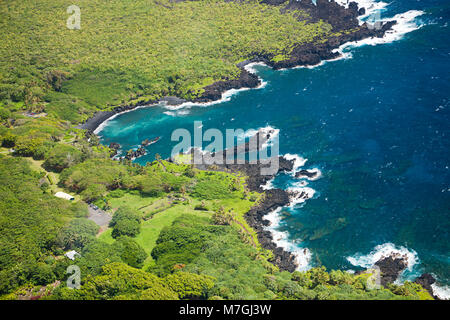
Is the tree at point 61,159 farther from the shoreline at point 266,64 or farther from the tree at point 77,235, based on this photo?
the tree at point 77,235

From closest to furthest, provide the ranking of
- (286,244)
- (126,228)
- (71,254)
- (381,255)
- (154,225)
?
1. (71,254)
2. (381,255)
3. (126,228)
4. (286,244)
5. (154,225)

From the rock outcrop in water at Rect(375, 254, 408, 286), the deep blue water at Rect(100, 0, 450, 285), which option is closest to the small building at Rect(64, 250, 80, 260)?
the deep blue water at Rect(100, 0, 450, 285)

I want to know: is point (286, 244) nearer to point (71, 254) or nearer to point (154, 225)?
point (154, 225)

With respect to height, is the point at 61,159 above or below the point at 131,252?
above

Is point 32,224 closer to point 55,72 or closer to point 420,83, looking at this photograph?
point 55,72

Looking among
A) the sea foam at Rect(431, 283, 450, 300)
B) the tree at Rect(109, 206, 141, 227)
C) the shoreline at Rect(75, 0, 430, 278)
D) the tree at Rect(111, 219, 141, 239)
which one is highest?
the shoreline at Rect(75, 0, 430, 278)

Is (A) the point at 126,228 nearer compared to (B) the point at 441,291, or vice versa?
(B) the point at 441,291

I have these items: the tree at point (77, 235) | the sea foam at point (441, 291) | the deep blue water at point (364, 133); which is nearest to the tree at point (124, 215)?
the tree at point (77, 235)

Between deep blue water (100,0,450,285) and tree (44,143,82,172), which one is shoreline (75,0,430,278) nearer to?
deep blue water (100,0,450,285)

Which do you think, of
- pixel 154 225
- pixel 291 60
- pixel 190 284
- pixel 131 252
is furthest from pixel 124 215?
pixel 291 60
